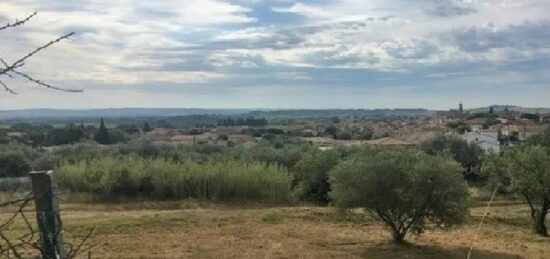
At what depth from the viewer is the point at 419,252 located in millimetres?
14922

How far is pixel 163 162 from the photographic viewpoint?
26.4 meters

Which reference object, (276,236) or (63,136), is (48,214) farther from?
(63,136)

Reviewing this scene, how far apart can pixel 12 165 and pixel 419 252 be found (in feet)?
79.9

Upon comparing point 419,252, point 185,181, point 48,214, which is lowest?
point 419,252

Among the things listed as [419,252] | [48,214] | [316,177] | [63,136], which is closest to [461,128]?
[63,136]

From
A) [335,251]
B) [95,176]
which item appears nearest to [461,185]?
[335,251]

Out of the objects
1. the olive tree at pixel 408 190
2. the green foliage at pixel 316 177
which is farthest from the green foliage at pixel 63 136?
the olive tree at pixel 408 190

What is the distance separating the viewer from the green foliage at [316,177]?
26.0 meters

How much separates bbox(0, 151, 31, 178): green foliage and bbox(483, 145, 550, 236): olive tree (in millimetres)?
23239

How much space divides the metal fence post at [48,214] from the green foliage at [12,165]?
101 feet

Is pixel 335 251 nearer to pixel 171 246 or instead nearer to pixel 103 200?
pixel 171 246

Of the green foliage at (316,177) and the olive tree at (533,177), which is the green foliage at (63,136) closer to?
the green foliage at (316,177)

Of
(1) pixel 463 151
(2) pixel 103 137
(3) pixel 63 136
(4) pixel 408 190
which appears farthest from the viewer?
(2) pixel 103 137

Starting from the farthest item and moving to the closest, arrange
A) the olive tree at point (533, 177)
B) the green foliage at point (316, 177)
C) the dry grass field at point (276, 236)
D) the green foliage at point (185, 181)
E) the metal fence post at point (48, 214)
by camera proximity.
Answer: the green foliage at point (316, 177) < the green foliage at point (185, 181) < the olive tree at point (533, 177) < the dry grass field at point (276, 236) < the metal fence post at point (48, 214)
